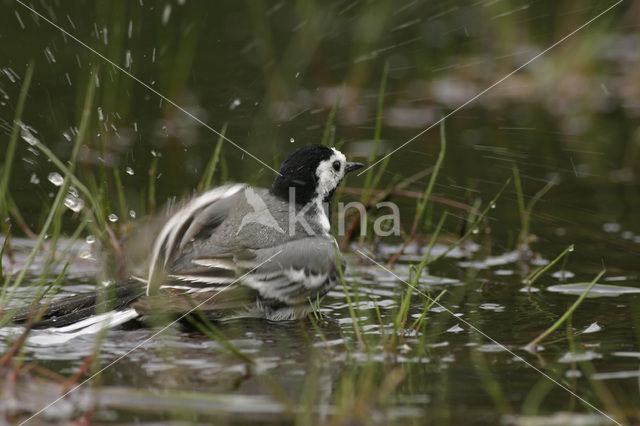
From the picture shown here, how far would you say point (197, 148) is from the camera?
29.9ft

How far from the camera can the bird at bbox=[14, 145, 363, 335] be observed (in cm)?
563

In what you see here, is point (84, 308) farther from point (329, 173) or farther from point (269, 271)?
point (329, 173)

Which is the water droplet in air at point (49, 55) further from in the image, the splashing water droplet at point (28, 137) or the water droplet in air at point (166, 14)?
the splashing water droplet at point (28, 137)

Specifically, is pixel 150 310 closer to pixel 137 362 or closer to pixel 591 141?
pixel 137 362

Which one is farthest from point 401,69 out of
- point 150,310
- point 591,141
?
point 150,310

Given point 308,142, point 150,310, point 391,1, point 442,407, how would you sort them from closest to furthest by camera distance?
1. point 442,407
2. point 150,310
3. point 308,142
4. point 391,1

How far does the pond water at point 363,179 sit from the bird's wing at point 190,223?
17.5 inches

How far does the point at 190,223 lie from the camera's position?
19.9ft

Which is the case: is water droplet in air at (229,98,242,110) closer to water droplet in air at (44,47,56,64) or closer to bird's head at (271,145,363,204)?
water droplet in air at (44,47,56,64)

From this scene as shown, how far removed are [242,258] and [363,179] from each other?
2888mm

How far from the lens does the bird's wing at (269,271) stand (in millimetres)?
5715

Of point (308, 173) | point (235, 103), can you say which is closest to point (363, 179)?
point (235, 103)

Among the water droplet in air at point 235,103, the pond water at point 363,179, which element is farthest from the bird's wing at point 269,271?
the water droplet in air at point 235,103

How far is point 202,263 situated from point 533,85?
6.77 m
